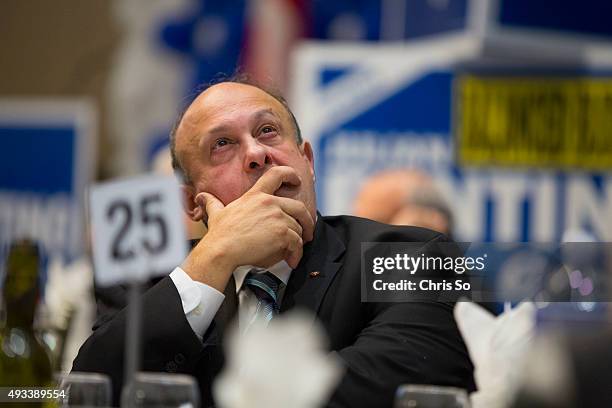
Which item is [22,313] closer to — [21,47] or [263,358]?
[263,358]

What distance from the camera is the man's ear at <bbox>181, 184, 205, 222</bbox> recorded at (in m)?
1.88

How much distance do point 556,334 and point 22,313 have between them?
35.1 inches

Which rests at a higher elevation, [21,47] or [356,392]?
[21,47]

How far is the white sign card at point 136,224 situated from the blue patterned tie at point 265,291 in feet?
0.85

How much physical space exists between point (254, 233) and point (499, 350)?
548 mm

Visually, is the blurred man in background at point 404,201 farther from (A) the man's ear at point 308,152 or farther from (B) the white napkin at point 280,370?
(B) the white napkin at point 280,370

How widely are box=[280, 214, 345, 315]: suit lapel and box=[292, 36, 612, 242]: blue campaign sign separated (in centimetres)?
192

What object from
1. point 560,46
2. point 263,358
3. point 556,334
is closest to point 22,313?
point 263,358

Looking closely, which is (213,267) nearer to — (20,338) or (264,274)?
(264,274)

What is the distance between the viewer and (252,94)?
183cm

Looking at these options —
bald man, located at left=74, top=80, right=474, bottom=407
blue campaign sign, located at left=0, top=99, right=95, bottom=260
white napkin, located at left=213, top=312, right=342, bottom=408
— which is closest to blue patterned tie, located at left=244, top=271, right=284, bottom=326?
bald man, located at left=74, top=80, right=474, bottom=407

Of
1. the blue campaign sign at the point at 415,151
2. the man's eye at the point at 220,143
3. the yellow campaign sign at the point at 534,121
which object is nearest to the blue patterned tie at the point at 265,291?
the man's eye at the point at 220,143

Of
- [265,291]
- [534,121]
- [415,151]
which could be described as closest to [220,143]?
[265,291]

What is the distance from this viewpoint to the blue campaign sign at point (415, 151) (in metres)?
3.79
